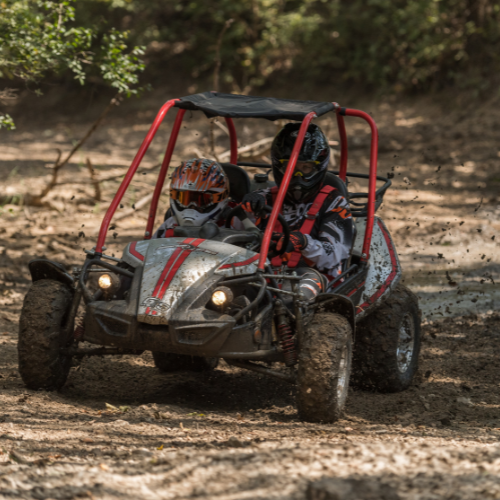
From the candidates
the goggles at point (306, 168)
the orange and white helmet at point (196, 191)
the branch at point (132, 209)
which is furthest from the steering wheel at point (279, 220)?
the branch at point (132, 209)

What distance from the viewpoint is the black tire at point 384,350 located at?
5.09m

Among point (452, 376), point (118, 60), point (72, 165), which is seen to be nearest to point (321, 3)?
point (72, 165)

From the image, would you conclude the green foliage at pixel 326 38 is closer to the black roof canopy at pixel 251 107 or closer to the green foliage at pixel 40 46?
the green foliage at pixel 40 46

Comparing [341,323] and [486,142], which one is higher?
[486,142]

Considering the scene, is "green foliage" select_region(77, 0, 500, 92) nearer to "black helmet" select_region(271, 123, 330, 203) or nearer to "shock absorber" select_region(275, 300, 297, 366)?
"black helmet" select_region(271, 123, 330, 203)

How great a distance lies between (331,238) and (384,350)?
2.89ft

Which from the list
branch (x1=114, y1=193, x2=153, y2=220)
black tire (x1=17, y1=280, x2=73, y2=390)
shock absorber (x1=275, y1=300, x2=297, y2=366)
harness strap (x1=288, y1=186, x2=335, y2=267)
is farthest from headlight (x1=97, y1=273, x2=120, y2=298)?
branch (x1=114, y1=193, x2=153, y2=220)

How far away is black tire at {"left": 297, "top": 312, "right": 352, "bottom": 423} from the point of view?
13.2 ft

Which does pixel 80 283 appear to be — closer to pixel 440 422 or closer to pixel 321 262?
pixel 321 262

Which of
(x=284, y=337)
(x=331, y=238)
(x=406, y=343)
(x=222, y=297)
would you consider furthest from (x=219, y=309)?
(x=406, y=343)

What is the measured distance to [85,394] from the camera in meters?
4.75

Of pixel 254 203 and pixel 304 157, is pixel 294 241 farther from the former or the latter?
pixel 304 157

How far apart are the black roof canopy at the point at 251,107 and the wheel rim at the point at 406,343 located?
165 cm

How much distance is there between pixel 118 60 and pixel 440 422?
4.73 m
